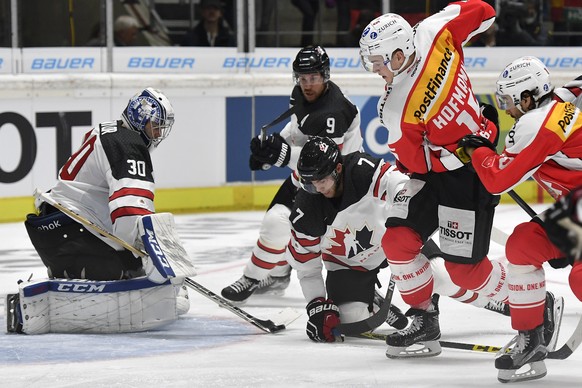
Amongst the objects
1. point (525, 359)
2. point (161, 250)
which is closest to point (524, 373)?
point (525, 359)

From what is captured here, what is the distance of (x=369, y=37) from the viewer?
4.02m

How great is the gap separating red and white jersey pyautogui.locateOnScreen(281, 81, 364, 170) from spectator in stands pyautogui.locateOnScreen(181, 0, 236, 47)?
9.74ft

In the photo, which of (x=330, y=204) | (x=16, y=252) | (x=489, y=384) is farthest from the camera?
(x=16, y=252)

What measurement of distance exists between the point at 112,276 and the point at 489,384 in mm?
1569

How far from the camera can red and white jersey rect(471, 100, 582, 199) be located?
3.48 metres

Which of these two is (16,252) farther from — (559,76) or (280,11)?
(559,76)

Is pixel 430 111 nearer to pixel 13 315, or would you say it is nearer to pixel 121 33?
pixel 13 315

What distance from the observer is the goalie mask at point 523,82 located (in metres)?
3.66

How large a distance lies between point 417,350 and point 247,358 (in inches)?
22.5

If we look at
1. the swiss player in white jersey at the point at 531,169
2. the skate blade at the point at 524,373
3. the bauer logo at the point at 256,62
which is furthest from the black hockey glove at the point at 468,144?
the bauer logo at the point at 256,62

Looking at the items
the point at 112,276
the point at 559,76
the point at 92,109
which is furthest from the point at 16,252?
the point at 559,76

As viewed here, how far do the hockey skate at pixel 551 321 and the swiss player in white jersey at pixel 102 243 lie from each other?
4.36 feet

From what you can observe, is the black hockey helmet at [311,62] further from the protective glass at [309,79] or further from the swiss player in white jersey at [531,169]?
the swiss player in white jersey at [531,169]

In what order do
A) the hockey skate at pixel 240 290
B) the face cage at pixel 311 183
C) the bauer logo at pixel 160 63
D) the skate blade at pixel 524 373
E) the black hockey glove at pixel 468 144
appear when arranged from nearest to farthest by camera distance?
1. the skate blade at pixel 524 373
2. the black hockey glove at pixel 468 144
3. the face cage at pixel 311 183
4. the hockey skate at pixel 240 290
5. the bauer logo at pixel 160 63
